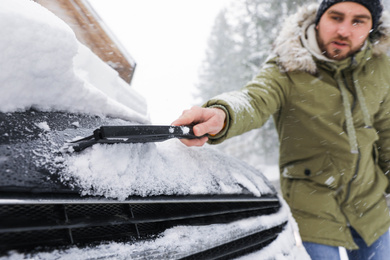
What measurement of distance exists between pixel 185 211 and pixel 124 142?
375 millimetres

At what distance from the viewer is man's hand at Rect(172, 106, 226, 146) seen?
132 cm

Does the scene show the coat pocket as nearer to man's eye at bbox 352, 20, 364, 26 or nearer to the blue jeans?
the blue jeans

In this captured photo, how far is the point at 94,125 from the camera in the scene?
107cm

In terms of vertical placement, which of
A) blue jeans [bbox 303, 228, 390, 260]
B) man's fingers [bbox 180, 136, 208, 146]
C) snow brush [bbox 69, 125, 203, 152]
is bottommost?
blue jeans [bbox 303, 228, 390, 260]

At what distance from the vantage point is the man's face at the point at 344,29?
2143 millimetres

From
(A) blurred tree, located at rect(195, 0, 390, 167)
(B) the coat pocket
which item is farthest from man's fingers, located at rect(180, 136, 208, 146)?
(A) blurred tree, located at rect(195, 0, 390, 167)

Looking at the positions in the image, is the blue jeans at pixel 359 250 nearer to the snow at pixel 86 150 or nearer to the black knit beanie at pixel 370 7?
the snow at pixel 86 150

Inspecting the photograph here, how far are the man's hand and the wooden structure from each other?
4.32ft

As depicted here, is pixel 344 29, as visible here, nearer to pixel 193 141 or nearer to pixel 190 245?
pixel 193 141

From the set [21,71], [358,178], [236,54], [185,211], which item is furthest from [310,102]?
[236,54]

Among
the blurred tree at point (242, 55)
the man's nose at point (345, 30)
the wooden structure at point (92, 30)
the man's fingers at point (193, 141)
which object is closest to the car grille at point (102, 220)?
the man's fingers at point (193, 141)

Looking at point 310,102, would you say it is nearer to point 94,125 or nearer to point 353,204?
point 353,204

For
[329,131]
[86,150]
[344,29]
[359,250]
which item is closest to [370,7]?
[344,29]

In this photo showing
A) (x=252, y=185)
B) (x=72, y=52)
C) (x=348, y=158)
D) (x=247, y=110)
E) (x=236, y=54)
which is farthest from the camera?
(x=236, y=54)
